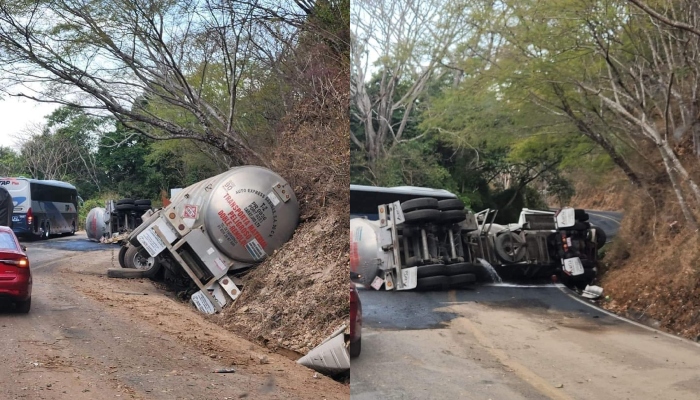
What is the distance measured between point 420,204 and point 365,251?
0.20m

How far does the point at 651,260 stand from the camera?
4.51 feet

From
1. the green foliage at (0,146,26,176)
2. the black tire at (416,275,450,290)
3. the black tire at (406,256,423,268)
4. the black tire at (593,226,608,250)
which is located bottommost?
the black tire at (416,275,450,290)

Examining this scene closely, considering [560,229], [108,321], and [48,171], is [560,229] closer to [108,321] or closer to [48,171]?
[108,321]

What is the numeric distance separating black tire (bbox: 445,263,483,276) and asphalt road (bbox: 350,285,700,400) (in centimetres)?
5

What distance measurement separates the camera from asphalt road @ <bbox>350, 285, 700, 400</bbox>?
1.36 metres

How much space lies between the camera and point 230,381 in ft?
7.54

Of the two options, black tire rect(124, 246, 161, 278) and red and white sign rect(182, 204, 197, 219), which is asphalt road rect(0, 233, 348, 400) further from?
red and white sign rect(182, 204, 197, 219)

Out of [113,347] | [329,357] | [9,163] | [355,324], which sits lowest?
[329,357]

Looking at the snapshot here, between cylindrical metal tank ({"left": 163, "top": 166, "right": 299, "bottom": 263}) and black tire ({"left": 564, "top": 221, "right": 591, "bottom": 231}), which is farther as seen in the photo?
cylindrical metal tank ({"left": 163, "top": 166, "right": 299, "bottom": 263})

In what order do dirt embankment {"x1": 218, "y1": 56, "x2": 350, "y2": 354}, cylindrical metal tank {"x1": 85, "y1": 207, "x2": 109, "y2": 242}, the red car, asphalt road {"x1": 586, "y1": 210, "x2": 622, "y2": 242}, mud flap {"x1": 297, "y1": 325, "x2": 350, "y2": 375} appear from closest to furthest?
1. asphalt road {"x1": 586, "y1": 210, "x2": 622, "y2": 242}
2. the red car
3. mud flap {"x1": 297, "y1": 325, "x2": 350, "y2": 375}
4. cylindrical metal tank {"x1": 85, "y1": 207, "x2": 109, "y2": 242}
5. dirt embankment {"x1": 218, "y1": 56, "x2": 350, "y2": 354}

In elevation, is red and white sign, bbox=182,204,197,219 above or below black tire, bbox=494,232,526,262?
above

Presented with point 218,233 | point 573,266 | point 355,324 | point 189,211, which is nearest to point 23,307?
point 189,211

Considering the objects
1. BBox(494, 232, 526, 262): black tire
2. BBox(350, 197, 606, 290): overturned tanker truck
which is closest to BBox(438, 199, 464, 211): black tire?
BBox(350, 197, 606, 290): overturned tanker truck

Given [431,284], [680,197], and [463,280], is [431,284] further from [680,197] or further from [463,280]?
[680,197]
